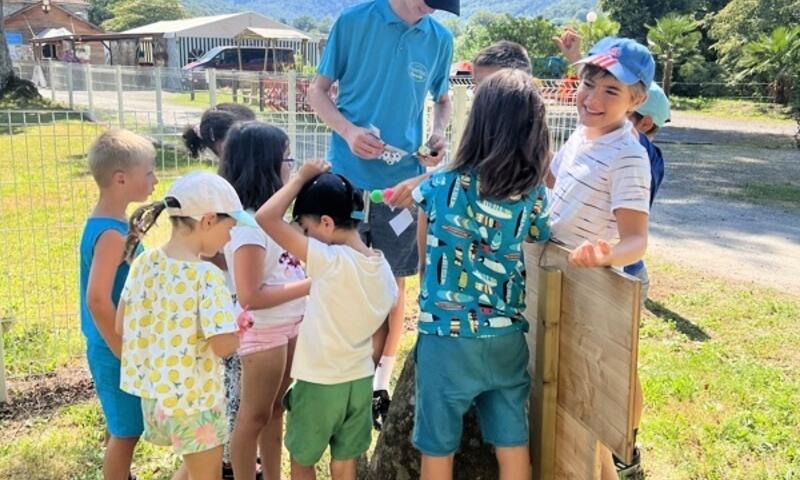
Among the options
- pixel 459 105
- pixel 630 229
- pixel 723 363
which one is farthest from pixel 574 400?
pixel 459 105

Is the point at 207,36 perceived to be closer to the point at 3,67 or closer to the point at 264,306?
the point at 3,67

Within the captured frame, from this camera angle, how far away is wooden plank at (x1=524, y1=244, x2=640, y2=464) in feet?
6.43

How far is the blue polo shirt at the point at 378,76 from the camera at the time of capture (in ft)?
10.7

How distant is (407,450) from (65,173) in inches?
237

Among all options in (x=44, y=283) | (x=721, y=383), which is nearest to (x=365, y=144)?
(x=721, y=383)

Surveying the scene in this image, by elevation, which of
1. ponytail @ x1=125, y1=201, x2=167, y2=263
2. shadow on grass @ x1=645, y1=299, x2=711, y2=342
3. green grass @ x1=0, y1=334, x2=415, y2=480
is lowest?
shadow on grass @ x1=645, y1=299, x2=711, y2=342

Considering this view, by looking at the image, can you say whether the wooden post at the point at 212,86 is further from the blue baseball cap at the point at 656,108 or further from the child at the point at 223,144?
the blue baseball cap at the point at 656,108

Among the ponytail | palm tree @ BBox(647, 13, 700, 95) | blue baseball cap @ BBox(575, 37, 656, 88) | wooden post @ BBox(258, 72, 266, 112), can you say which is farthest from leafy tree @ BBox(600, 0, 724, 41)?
the ponytail

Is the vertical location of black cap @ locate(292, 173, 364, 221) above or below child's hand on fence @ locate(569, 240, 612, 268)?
above

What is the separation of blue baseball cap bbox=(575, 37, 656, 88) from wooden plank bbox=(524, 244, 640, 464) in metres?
0.61

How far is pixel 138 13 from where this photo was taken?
85812 mm

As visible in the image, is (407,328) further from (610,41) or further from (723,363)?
(610,41)

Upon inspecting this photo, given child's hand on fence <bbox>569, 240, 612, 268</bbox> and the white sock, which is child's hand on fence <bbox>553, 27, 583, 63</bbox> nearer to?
child's hand on fence <bbox>569, 240, 612, 268</bbox>

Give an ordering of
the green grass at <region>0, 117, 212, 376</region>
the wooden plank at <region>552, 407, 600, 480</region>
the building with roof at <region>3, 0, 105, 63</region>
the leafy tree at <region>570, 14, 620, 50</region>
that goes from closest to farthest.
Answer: the wooden plank at <region>552, 407, 600, 480</region>
the green grass at <region>0, 117, 212, 376</region>
the leafy tree at <region>570, 14, 620, 50</region>
the building with roof at <region>3, 0, 105, 63</region>
